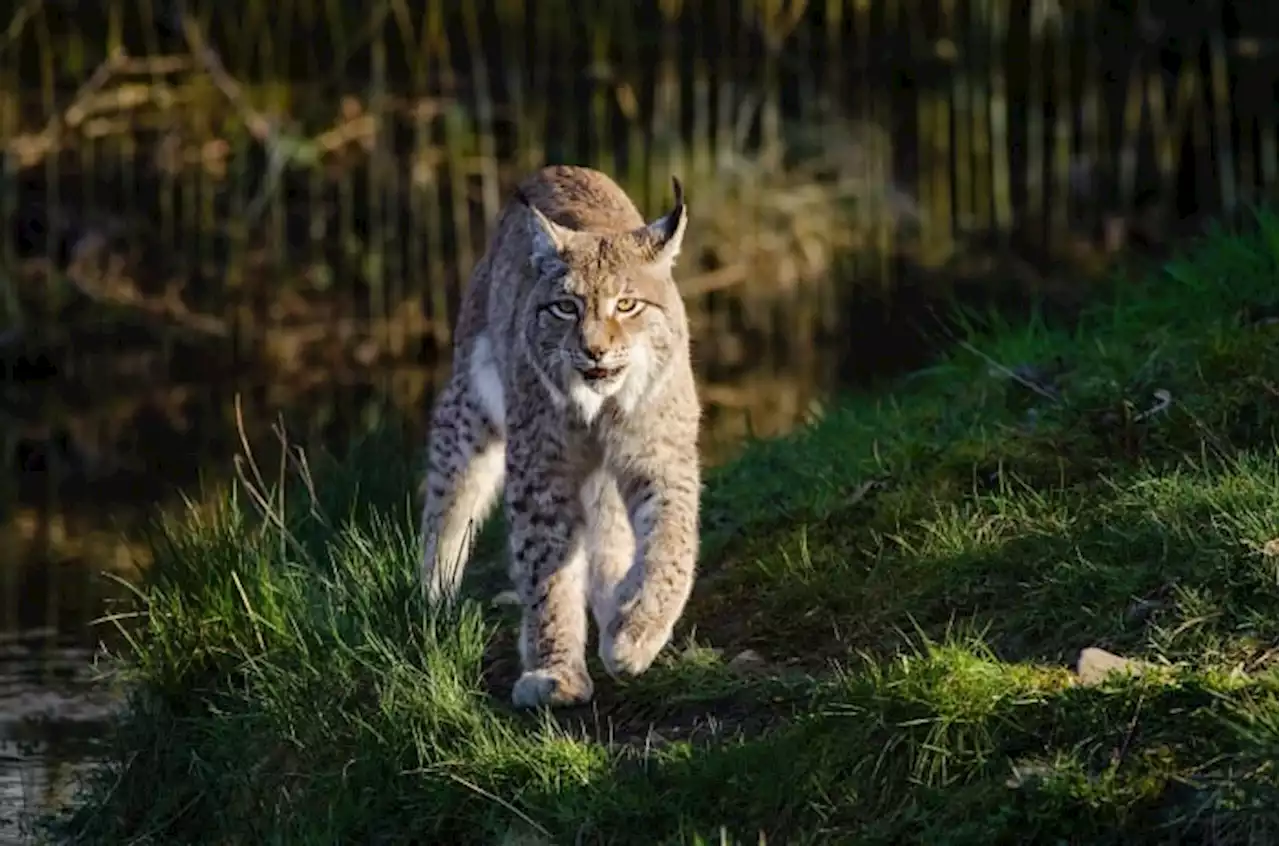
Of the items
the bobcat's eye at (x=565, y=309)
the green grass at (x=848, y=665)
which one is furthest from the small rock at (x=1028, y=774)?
the bobcat's eye at (x=565, y=309)

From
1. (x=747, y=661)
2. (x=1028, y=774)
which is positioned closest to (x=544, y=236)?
(x=747, y=661)

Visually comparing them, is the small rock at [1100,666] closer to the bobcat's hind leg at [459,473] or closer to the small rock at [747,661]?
the small rock at [747,661]

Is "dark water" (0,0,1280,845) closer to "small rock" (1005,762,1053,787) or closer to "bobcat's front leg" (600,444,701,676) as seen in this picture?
"bobcat's front leg" (600,444,701,676)

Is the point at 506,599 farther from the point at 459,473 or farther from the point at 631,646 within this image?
the point at 631,646

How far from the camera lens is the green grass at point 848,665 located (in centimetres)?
462

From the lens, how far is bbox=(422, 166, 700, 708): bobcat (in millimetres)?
5688

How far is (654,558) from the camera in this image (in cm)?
575

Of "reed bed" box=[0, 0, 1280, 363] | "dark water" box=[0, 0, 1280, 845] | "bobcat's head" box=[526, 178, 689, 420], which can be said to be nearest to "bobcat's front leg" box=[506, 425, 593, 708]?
"bobcat's head" box=[526, 178, 689, 420]

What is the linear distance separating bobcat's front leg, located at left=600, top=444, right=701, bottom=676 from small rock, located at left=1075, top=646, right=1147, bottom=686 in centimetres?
105

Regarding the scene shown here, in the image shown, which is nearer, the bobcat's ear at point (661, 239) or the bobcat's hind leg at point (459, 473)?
the bobcat's ear at point (661, 239)

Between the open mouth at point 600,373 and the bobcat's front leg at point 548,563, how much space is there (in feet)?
0.75

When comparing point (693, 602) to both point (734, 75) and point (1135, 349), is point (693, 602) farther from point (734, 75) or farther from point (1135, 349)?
point (734, 75)

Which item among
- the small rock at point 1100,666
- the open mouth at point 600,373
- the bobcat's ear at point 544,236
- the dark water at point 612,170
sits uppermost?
the bobcat's ear at point 544,236

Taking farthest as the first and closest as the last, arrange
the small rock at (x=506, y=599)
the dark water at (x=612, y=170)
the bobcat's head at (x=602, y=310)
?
the dark water at (x=612, y=170), the small rock at (x=506, y=599), the bobcat's head at (x=602, y=310)
